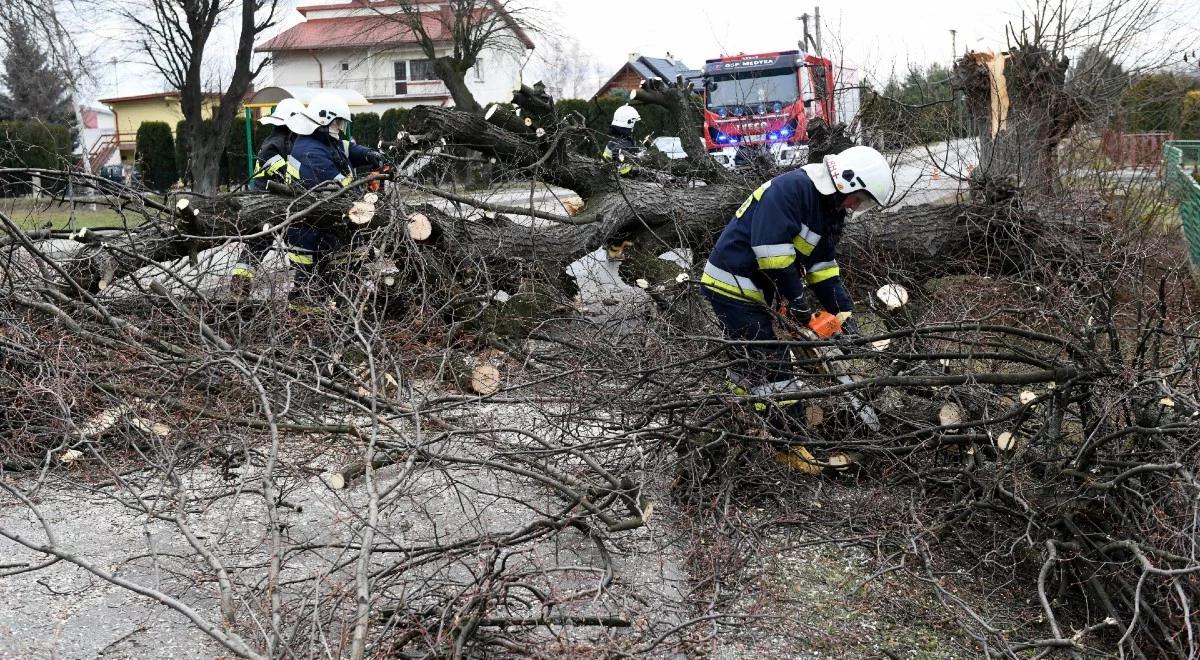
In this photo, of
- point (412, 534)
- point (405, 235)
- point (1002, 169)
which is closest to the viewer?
point (412, 534)

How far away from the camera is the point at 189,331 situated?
4945 mm

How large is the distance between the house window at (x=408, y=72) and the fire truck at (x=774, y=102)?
24.2 metres

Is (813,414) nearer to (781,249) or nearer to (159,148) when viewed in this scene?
(781,249)

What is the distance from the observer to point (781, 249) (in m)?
4.60

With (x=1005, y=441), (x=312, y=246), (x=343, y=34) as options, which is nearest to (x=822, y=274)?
(x=1005, y=441)

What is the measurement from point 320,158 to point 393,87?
34476mm

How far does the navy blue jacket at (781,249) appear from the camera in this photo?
4.62 meters

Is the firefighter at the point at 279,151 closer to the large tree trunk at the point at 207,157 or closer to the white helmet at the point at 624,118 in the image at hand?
the white helmet at the point at 624,118

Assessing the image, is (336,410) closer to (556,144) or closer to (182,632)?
(182,632)

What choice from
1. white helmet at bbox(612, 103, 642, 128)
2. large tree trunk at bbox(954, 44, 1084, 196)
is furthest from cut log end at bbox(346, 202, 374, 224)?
white helmet at bbox(612, 103, 642, 128)

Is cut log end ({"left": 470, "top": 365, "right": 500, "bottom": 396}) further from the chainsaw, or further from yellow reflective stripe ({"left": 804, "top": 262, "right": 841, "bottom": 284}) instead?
yellow reflective stripe ({"left": 804, "top": 262, "right": 841, "bottom": 284})

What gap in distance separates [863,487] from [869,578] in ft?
2.68

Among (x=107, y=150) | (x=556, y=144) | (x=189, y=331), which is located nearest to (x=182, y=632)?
(x=189, y=331)

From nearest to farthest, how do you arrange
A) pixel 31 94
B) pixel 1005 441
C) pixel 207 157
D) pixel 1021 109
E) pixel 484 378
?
pixel 1005 441 → pixel 484 378 → pixel 1021 109 → pixel 207 157 → pixel 31 94
